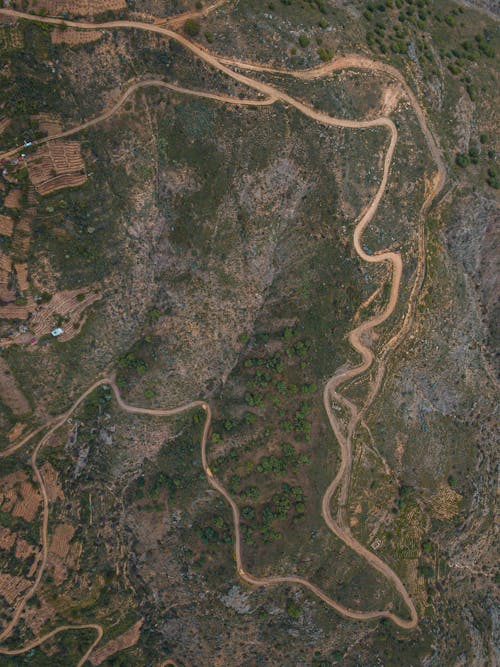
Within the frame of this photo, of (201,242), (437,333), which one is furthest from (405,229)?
(201,242)

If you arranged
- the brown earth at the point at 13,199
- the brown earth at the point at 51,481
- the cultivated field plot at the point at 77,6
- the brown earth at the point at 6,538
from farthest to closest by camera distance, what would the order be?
the brown earth at the point at 51,481 < the brown earth at the point at 6,538 < the brown earth at the point at 13,199 < the cultivated field plot at the point at 77,6

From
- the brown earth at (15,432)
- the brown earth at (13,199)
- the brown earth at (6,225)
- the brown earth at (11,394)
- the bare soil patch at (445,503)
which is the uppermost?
the brown earth at (13,199)

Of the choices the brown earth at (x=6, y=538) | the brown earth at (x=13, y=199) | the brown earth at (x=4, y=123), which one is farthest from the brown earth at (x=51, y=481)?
the brown earth at (x=4, y=123)

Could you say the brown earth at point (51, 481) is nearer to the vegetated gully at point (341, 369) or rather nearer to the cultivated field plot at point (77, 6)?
the vegetated gully at point (341, 369)

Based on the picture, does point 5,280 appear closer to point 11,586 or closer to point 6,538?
point 6,538

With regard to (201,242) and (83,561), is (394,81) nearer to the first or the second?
(201,242)

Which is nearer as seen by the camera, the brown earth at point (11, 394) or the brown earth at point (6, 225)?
the brown earth at point (6, 225)
